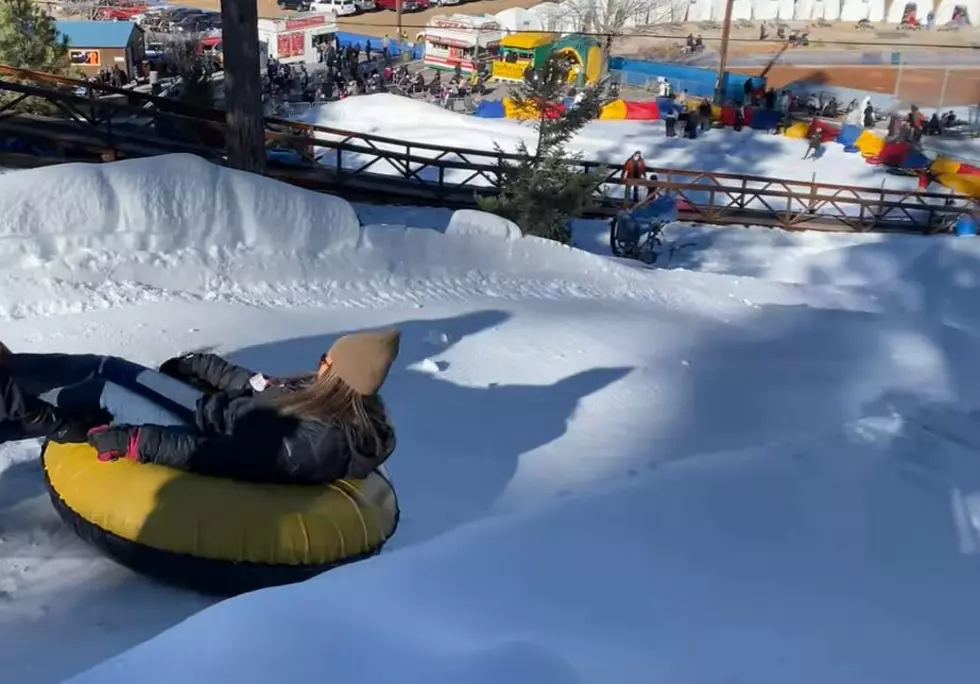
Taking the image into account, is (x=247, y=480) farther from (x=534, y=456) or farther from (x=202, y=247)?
(x=202, y=247)

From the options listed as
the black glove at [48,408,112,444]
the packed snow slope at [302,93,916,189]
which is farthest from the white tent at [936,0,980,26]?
the black glove at [48,408,112,444]

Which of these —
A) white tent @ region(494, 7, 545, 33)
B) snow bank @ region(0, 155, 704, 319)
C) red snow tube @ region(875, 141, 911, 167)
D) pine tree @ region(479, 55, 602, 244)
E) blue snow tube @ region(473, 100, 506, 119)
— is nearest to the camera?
snow bank @ region(0, 155, 704, 319)

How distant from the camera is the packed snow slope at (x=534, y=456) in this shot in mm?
2670

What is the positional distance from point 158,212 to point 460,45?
85.9 feet

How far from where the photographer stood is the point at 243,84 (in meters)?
10.4

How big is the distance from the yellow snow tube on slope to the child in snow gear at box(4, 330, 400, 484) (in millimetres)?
68

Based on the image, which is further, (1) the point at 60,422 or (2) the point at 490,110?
(2) the point at 490,110

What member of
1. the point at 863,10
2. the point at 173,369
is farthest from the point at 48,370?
the point at 863,10

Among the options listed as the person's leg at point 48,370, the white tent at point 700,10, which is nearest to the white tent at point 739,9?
the white tent at point 700,10

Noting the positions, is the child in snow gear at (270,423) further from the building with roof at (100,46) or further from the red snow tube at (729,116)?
the building with roof at (100,46)

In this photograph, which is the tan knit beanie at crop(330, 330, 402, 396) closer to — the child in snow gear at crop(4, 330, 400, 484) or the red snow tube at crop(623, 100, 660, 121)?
the child in snow gear at crop(4, 330, 400, 484)

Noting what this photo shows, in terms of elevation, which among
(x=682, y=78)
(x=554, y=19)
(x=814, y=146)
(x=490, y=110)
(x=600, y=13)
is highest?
(x=600, y=13)

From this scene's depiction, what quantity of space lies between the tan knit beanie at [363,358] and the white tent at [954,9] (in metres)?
54.4

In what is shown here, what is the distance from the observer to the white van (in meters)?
45.0
